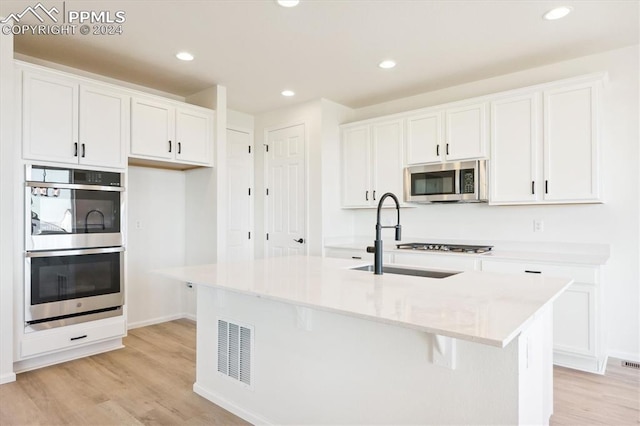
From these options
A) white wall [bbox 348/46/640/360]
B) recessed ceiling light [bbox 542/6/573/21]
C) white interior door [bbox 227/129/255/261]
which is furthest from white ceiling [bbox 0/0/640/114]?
white interior door [bbox 227/129/255/261]

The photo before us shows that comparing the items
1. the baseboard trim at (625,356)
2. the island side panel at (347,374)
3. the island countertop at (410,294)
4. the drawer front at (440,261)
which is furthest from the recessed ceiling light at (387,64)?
the baseboard trim at (625,356)

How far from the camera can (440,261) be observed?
11.7 feet

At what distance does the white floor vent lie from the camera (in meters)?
2.24

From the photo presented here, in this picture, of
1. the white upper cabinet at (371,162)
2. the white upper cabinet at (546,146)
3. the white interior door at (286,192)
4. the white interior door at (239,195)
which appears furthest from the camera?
the white interior door at (239,195)

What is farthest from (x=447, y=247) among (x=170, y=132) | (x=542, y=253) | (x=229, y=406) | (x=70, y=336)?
(x=70, y=336)

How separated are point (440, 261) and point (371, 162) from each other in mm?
1485

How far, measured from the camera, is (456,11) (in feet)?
8.48

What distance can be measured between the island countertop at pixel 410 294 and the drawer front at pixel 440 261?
140 cm

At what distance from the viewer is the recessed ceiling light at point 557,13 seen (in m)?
2.53

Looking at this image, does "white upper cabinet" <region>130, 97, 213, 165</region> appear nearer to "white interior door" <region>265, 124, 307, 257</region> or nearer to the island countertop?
"white interior door" <region>265, 124, 307, 257</region>

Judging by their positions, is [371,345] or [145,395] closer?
[371,345]

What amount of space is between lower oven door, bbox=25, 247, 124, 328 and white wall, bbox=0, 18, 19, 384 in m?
0.14

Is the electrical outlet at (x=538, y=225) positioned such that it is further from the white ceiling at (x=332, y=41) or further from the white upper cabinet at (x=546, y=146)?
the white ceiling at (x=332, y=41)

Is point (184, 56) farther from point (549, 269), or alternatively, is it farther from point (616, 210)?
point (616, 210)
